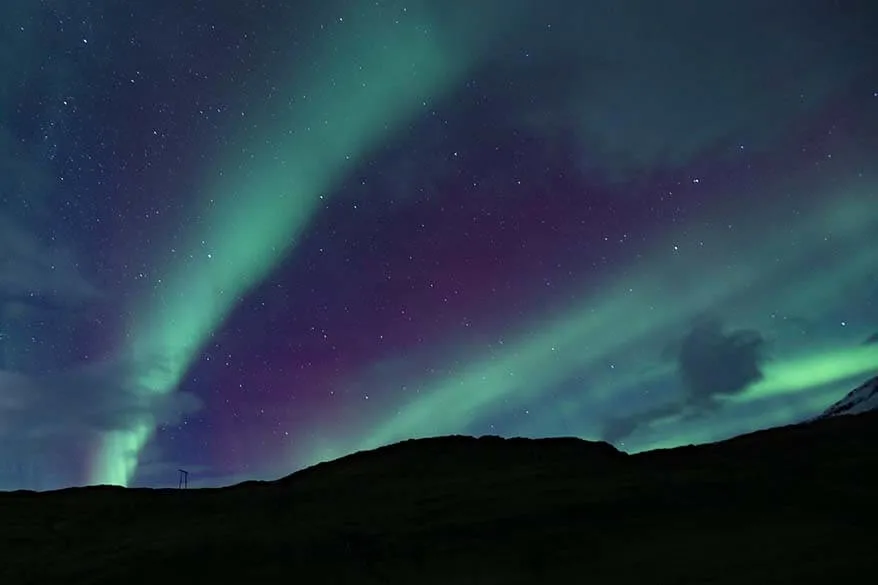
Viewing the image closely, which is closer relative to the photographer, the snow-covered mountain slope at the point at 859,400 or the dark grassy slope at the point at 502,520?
the dark grassy slope at the point at 502,520

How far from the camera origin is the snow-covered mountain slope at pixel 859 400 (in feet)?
375

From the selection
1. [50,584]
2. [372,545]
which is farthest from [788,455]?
[50,584]

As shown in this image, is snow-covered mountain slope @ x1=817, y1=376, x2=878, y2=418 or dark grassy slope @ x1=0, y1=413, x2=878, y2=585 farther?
snow-covered mountain slope @ x1=817, y1=376, x2=878, y2=418

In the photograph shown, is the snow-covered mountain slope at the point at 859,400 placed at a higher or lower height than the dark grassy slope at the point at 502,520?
higher

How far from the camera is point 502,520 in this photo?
67.3ft

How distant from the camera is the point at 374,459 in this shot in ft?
100

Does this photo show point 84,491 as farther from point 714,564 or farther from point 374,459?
point 714,564

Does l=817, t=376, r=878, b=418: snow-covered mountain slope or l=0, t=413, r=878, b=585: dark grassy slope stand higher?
l=817, t=376, r=878, b=418: snow-covered mountain slope

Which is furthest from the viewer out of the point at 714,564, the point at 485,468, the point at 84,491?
the point at 84,491

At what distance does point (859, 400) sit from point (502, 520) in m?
124

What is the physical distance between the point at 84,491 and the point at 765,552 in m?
29.3

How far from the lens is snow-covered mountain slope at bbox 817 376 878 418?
375 ft

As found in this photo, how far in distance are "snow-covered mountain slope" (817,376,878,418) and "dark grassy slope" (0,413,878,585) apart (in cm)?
10558

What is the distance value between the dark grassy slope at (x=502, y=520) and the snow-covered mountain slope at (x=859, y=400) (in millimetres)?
105581
